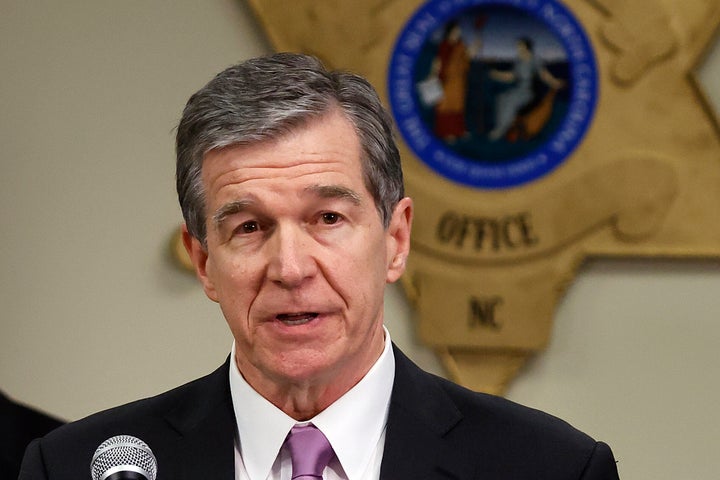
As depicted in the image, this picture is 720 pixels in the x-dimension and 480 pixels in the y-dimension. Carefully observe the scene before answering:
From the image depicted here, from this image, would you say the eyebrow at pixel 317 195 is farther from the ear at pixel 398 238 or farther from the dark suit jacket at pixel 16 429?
the dark suit jacket at pixel 16 429

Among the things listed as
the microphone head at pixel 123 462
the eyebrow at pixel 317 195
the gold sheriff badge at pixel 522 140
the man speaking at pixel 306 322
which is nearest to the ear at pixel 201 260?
the man speaking at pixel 306 322

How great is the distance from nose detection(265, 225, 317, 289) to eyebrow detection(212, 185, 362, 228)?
0.06 m

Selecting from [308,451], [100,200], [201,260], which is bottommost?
[100,200]

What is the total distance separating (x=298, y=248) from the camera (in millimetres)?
1767

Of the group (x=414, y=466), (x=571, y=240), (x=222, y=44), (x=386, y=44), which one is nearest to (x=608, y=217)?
(x=571, y=240)

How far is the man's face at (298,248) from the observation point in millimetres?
1780

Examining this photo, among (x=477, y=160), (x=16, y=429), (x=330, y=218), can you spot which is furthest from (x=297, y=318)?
(x=16, y=429)

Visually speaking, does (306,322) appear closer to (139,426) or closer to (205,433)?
(205,433)

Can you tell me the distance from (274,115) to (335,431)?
48 cm

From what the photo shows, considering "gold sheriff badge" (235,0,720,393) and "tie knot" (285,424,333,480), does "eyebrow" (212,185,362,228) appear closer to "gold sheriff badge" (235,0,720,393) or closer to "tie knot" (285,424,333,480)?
"tie knot" (285,424,333,480)

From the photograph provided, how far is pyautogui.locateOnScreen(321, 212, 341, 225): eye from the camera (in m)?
1.80

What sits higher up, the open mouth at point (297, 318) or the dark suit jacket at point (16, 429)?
the open mouth at point (297, 318)

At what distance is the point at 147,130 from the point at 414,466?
1900 millimetres

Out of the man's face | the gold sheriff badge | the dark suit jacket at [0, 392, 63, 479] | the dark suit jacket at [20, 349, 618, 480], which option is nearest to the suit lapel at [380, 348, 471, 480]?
the dark suit jacket at [20, 349, 618, 480]
